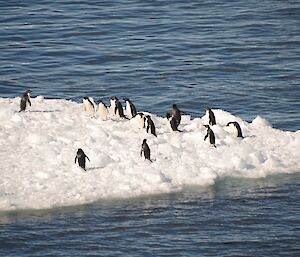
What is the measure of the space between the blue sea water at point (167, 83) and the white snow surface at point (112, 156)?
1.73 feet

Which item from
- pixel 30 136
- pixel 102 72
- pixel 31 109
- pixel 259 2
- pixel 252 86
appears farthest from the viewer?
pixel 259 2

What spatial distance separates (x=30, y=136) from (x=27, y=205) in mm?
4128

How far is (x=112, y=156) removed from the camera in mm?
32656

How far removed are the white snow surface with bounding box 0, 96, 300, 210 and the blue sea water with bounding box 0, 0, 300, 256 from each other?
53 centimetres

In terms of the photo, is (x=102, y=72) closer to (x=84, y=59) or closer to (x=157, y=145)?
(x=84, y=59)

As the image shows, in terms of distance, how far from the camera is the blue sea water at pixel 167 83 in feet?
91.8

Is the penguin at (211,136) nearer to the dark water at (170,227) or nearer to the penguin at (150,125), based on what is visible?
the penguin at (150,125)

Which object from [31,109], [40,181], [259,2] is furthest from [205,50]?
[40,181]

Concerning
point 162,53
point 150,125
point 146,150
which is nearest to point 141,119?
point 150,125

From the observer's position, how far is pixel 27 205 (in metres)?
29.7

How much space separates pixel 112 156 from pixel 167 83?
60.9ft

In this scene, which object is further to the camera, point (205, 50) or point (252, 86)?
point (205, 50)

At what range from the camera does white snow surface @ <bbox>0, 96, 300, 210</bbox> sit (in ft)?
101

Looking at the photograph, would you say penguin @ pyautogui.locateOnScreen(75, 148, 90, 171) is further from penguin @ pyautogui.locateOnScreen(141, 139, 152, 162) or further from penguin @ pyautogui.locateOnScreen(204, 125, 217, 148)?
penguin @ pyautogui.locateOnScreen(204, 125, 217, 148)
